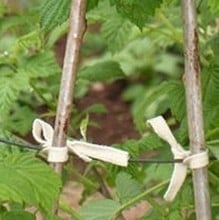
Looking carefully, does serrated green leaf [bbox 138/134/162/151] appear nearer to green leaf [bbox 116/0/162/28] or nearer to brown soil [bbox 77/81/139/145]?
green leaf [bbox 116/0/162/28]

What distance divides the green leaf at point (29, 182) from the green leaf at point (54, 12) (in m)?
0.27

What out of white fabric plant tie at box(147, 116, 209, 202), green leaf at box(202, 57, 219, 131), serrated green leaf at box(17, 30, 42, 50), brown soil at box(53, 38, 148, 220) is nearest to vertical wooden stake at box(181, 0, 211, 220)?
white fabric plant tie at box(147, 116, 209, 202)

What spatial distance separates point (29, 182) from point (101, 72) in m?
0.91

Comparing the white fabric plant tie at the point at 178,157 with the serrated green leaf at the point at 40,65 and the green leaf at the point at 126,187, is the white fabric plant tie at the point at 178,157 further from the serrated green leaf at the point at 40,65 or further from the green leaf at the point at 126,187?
the serrated green leaf at the point at 40,65

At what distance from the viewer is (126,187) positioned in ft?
5.54

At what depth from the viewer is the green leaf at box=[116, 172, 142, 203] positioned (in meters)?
1.67

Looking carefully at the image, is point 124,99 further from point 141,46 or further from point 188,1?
point 188,1

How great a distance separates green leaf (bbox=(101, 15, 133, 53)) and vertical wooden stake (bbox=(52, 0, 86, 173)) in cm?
90

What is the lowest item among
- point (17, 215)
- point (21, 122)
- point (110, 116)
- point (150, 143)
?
point (17, 215)

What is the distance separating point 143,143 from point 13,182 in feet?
1.99

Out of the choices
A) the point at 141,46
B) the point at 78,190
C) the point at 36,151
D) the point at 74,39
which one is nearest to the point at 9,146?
the point at 36,151

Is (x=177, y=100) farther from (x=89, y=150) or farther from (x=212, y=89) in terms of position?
(x=89, y=150)

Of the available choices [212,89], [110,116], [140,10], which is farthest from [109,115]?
[140,10]

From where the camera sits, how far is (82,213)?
1.60 meters
